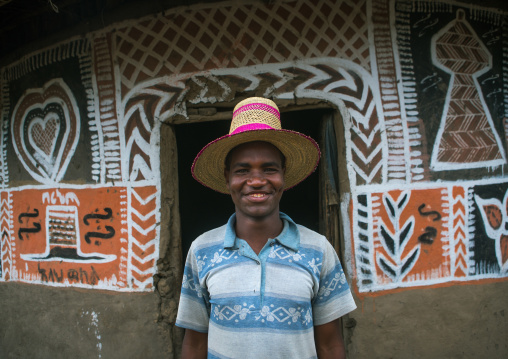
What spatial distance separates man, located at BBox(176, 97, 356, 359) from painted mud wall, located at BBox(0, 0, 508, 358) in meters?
1.03

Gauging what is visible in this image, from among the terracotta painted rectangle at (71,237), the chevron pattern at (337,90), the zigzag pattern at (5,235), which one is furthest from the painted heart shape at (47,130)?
the chevron pattern at (337,90)

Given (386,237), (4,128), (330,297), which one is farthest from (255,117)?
(4,128)

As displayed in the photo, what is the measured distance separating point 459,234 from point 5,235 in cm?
382

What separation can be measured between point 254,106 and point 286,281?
0.80m

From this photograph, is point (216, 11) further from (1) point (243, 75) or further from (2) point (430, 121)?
(2) point (430, 121)

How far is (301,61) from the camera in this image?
2551 mm

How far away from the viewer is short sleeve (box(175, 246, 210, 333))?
1.60 meters

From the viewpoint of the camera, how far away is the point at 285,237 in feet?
5.17

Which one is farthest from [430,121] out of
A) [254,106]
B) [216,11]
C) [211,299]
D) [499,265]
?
[211,299]

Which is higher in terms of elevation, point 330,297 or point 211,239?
point 211,239

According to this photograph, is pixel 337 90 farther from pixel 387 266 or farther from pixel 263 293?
pixel 263 293

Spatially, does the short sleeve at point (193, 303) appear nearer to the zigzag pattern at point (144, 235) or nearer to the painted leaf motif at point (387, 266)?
the zigzag pattern at point (144, 235)

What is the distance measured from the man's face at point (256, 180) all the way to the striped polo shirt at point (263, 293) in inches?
5.9

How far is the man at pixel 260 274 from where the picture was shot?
4.66 ft
